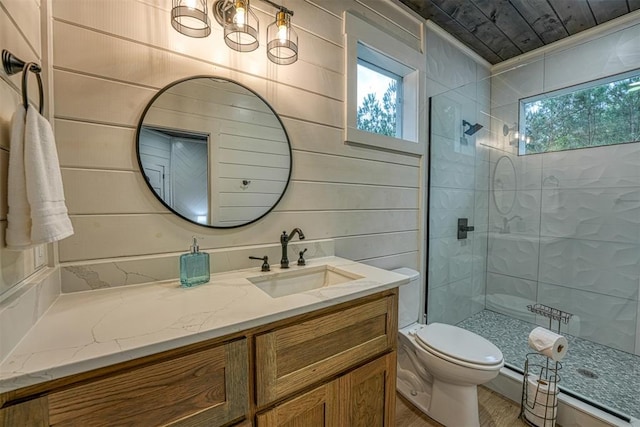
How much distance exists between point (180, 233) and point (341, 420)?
3.25ft

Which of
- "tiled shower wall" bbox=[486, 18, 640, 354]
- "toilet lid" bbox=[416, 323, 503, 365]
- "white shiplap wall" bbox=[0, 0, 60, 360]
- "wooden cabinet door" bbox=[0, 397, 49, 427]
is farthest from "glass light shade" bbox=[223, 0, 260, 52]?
"tiled shower wall" bbox=[486, 18, 640, 354]

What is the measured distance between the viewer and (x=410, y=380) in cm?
181

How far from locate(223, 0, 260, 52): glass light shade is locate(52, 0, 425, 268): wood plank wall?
0.06 m

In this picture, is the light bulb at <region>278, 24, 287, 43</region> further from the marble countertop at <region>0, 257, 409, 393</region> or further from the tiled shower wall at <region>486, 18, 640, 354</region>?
the tiled shower wall at <region>486, 18, 640, 354</region>

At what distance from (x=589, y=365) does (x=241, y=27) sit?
298cm

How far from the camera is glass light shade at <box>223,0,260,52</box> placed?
1.19 m

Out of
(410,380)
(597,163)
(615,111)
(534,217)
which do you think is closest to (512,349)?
(410,380)

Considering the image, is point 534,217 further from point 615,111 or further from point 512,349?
point 512,349

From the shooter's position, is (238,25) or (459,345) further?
(459,345)

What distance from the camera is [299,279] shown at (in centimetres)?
140

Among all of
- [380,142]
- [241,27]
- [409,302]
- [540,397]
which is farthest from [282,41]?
[540,397]

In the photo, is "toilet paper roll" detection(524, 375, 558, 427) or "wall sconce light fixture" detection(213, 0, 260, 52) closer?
"wall sconce light fixture" detection(213, 0, 260, 52)

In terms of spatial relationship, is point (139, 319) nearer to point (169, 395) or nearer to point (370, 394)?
point (169, 395)

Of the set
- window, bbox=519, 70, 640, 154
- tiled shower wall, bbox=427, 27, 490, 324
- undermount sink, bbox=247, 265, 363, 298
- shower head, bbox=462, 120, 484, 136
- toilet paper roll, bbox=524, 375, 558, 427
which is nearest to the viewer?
undermount sink, bbox=247, 265, 363, 298
